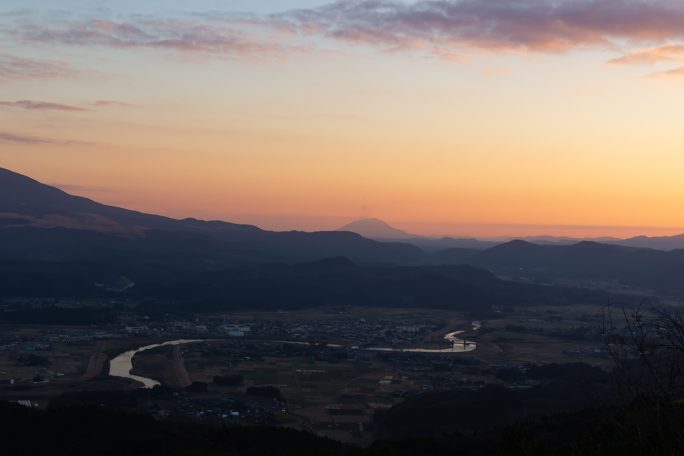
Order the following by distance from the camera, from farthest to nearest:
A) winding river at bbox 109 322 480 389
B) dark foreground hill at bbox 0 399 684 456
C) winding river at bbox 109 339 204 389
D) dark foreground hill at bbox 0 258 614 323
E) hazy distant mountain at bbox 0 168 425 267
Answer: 1. hazy distant mountain at bbox 0 168 425 267
2. dark foreground hill at bbox 0 258 614 323
3. winding river at bbox 109 322 480 389
4. winding river at bbox 109 339 204 389
5. dark foreground hill at bbox 0 399 684 456

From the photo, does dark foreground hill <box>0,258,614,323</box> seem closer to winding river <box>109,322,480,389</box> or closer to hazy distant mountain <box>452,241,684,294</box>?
hazy distant mountain <box>452,241,684,294</box>

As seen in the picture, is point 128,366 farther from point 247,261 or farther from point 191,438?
point 247,261

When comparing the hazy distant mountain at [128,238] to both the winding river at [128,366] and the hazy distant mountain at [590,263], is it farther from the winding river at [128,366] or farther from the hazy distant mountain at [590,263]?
the winding river at [128,366]

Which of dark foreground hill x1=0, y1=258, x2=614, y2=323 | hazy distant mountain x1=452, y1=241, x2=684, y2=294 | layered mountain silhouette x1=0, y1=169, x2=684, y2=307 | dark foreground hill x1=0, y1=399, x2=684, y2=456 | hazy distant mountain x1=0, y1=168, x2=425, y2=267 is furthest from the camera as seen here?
hazy distant mountain x1=0, y1=168, x2=425, y2=267

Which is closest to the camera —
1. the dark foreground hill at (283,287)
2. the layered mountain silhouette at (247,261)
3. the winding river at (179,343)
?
the winding river at (179,343)

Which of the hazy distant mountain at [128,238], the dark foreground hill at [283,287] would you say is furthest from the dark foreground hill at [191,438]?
the hazy distant mountain at [128,238]

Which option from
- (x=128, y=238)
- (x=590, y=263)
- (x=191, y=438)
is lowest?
(x=191, y=438)

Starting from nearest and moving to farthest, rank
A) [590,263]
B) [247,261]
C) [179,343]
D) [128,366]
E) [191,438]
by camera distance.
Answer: [191,438], [128,366], [179,343], [247,261], [590,263]

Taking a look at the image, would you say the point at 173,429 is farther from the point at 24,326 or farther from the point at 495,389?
the point at 24,326

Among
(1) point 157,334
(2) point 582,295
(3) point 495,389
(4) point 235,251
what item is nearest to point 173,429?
(3) point 495,389

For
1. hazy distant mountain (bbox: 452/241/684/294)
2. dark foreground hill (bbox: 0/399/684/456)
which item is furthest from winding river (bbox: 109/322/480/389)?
hazy distant mountain (bbox: 452/241/684/294)

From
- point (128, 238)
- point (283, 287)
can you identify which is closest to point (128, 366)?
point (283, 287)
